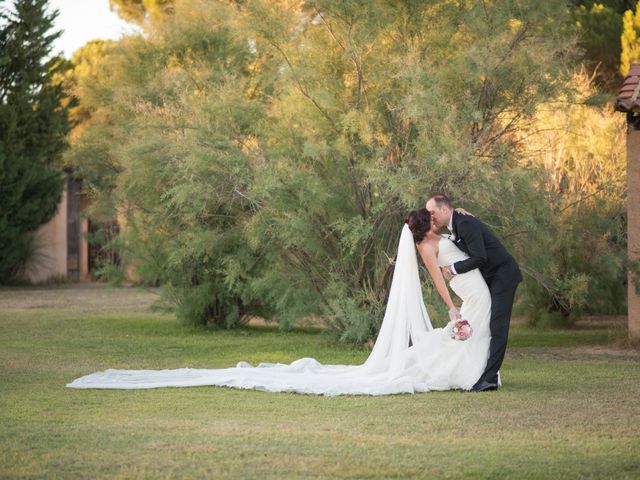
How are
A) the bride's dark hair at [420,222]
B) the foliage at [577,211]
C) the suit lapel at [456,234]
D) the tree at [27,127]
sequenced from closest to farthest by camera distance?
1. the suit lapel at [456,234]
2. the bride's dark hair at [420,222]
3. the foliage at [577,211]
4. the tree at [27,127]

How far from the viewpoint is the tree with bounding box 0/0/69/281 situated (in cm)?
2984

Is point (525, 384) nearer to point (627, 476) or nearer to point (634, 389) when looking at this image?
point (634, 389)

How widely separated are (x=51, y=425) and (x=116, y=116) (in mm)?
15181

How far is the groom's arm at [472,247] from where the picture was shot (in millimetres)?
10232

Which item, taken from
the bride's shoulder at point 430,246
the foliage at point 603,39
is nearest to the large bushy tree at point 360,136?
the bride's shoulder at point 430,246

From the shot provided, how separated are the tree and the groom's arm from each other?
21439 millimetres

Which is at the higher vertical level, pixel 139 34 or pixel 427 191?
pixel 139 34

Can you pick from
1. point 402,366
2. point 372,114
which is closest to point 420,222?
point 402,366

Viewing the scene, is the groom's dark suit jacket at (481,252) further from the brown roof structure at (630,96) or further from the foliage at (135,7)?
the foliage at (135,7)

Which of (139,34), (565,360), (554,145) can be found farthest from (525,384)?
(139,34)

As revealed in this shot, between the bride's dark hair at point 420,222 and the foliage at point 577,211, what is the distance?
8.87ft

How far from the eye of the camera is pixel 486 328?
10.2m

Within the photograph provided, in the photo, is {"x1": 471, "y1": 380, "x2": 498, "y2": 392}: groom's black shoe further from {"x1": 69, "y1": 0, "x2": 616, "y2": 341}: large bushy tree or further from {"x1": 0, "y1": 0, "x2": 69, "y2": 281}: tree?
{"x1": 0, "y1": 0, "x2": 69, "y2": 281}: tree

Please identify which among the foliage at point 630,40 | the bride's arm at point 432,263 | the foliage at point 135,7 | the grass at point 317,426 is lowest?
the grass at point 317,426
